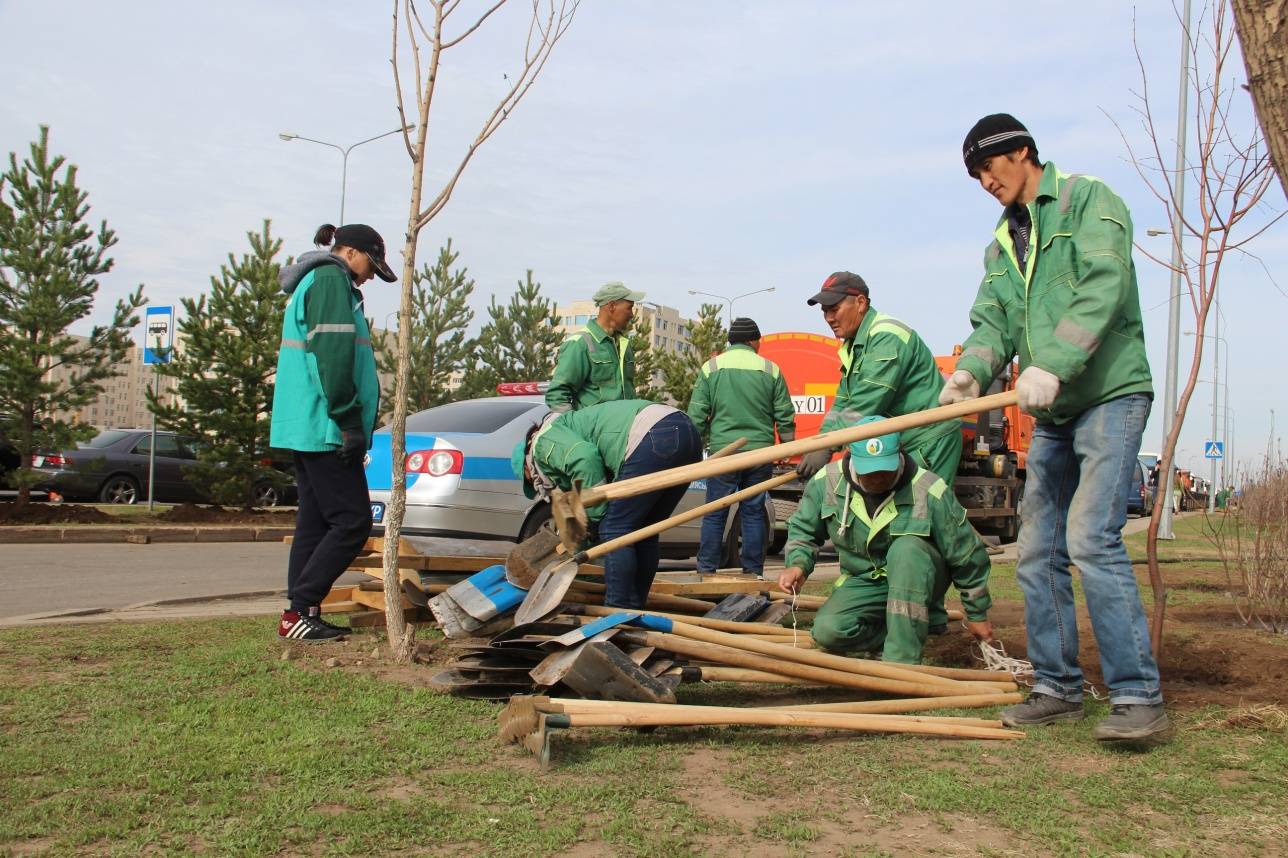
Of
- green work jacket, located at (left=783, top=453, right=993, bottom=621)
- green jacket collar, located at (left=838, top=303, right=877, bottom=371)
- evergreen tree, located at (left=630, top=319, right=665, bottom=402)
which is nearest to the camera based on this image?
green work jacket, located at (left=783, top=453, right=993, bottom=621)

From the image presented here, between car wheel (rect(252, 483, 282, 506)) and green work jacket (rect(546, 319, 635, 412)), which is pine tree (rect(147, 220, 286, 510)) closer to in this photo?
car wheel (rect(252, 483, 282, 506))

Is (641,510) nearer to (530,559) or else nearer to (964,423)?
(530,559)

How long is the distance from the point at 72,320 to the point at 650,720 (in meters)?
13.7

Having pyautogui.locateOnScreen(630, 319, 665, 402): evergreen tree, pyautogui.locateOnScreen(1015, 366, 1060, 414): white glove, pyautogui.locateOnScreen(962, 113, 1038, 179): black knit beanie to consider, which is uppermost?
pyautogui.locateOnScreen(630, 319, 665, 402): evergreen tree

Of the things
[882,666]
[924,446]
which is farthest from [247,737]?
[924,446]

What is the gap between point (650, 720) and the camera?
3188 millimetres

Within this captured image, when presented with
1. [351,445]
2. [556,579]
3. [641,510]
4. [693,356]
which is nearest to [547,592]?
[556,579]

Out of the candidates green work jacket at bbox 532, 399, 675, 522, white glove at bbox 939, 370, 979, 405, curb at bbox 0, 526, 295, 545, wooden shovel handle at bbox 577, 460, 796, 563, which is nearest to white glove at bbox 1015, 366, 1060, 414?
white glove at bbox 939, 370, 979, 405

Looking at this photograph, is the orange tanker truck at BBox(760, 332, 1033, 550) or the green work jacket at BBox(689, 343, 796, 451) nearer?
the green work jacket at BBox(689, 343, 796, 451)

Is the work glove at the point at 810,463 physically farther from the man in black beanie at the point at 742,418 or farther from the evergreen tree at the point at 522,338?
the evergreen tree at the point at 522,338

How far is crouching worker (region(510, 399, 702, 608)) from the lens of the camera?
16.2 ft

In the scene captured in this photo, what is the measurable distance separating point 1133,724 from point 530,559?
2.45 metres

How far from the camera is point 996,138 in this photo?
3812 mm

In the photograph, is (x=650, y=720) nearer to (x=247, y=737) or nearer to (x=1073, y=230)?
(x=247, y=737)
